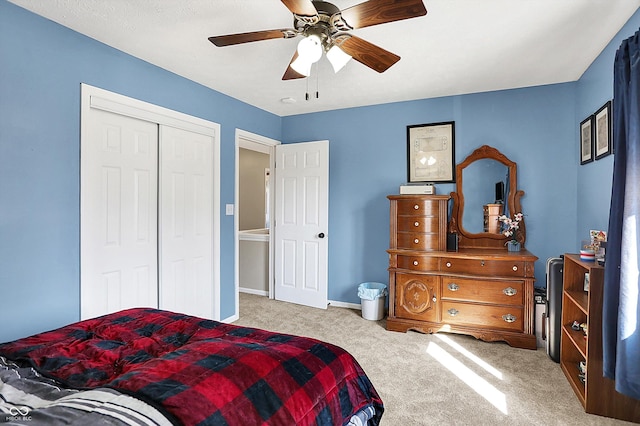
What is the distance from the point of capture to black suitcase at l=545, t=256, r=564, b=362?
2775mm

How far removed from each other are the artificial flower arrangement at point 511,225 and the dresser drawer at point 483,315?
2.32 ft

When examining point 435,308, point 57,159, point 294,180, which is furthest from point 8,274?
point 435,308

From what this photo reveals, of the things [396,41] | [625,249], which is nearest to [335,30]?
[396,41]

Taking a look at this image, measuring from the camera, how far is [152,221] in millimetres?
2986

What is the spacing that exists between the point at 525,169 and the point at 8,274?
14.2 ft

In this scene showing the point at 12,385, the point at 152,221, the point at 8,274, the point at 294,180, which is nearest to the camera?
the point at 12,385

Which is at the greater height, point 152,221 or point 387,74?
point 387,74

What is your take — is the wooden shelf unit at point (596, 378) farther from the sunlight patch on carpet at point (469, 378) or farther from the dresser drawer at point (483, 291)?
the dresser drawer at point (483, 291)

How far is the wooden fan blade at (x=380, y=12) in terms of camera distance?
4.99ft

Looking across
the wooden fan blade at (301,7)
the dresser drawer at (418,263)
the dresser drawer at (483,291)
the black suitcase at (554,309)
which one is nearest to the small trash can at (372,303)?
the dresser drawer at (418,263)

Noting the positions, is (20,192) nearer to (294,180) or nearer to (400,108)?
(294,180)

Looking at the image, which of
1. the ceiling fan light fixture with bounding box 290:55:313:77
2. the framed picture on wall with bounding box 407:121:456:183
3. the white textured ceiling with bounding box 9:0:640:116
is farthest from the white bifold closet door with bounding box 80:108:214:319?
the framed picture on wall with bounding box 407:121:456:183

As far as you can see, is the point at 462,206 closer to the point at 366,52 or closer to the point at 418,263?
the point at 418,263

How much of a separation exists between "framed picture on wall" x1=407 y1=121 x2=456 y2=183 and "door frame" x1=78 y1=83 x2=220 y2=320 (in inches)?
85.5
